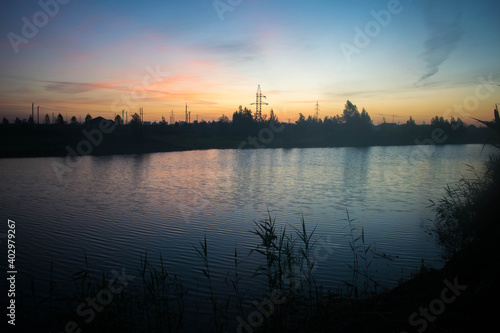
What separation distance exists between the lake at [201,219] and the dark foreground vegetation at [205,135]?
31594 mm

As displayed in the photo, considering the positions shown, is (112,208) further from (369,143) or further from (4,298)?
(369,143)

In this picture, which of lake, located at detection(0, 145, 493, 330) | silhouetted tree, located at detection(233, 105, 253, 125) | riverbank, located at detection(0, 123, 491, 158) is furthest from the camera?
silhouetted tree, located at detection(233, 105, 253, 125)

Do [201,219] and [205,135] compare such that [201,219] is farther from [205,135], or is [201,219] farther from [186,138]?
[205,135]

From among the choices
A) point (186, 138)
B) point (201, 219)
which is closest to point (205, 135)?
point (186, 138)

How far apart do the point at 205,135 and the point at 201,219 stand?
83807mm

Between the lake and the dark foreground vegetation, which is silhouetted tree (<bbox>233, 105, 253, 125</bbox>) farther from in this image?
the lake

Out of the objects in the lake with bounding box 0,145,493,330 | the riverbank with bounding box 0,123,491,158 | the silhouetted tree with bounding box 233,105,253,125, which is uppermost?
the silhouetted tree with bounding box 233,105,253,125

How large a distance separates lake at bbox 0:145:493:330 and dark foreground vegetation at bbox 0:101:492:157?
3159 centimetres

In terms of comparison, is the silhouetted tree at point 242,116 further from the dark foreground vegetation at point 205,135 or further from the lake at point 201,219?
the lake at point 201,219

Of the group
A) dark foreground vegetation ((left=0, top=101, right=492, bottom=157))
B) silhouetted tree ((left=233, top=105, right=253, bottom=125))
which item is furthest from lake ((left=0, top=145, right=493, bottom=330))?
silhouetted tree ((left=233, top=105, right=253, bottom=125))

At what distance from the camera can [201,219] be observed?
15.4m

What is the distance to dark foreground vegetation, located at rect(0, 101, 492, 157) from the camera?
58750mm

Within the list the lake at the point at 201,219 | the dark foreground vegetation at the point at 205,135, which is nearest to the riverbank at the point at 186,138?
the dark foreground vegetation at the point at 205,135

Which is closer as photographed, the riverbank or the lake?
the lake
